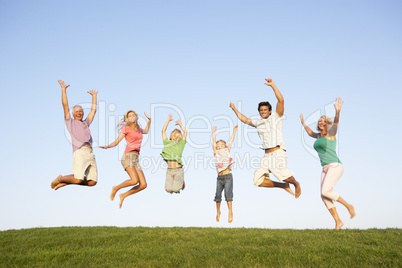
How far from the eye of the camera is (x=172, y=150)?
46.5 feet

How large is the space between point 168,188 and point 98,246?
11.2 feet

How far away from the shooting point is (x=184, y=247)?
1067cm

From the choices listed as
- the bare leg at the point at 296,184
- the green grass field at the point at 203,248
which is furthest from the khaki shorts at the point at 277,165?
the green grass field at the point at 203,248

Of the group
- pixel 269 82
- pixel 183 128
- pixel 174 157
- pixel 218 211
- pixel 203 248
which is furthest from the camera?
pixel 183 128

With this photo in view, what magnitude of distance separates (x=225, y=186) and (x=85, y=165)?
4.73 metres

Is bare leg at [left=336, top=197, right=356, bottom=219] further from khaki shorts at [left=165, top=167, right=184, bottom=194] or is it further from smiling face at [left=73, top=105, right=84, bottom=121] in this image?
smiling face at [left=73, top=105, right=84, bottom=121]

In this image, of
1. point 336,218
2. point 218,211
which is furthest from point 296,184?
point 218,211

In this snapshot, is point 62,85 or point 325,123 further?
point 325,123

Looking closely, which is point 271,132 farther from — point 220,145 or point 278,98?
point 220,145

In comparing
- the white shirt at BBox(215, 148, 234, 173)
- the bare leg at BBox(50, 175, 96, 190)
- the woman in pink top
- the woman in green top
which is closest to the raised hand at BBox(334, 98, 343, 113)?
the woman in green top

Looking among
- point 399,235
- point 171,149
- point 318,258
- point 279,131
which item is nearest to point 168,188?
point 171,149

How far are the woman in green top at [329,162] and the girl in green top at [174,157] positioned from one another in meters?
4.66

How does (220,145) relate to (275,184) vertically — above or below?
above

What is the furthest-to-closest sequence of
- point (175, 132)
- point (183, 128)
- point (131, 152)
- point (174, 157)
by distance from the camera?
point (175, 132)
point (183, 128)
point (174, 157)
point (131, 152)
